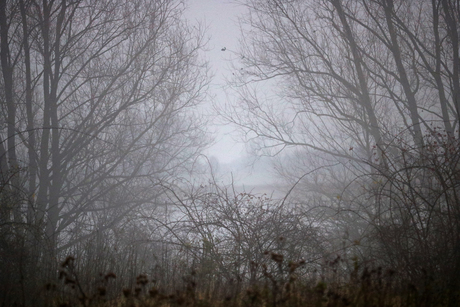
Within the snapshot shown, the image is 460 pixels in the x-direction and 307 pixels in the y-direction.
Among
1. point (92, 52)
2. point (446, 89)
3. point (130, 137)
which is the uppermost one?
point (92, 52)

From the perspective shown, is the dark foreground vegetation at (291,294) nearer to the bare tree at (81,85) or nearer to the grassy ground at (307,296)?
the grassy ground at (307,296)

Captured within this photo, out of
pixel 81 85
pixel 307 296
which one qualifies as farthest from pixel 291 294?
pixel 81 85

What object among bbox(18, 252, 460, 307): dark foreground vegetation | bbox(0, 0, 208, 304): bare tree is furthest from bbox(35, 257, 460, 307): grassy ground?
bbox(0, 0, 208, 304): bare tree

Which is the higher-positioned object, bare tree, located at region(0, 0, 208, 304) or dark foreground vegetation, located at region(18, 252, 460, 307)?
bare tree, located at region(0, 0, 208, 304)

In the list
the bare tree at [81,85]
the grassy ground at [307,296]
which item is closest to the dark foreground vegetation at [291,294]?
the grassy ground at [307,296]

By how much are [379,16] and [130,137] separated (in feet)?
22.6

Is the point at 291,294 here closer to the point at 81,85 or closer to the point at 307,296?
the point at 307,296

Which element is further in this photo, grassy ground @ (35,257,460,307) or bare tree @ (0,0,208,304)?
bare tree @ (0,0,208,304)

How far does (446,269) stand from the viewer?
2885 millimetres

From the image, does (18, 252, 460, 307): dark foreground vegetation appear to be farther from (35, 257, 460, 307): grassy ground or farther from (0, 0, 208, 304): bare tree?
(0, 0, 208, 304): bare tree

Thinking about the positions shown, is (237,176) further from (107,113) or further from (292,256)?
(292,256)

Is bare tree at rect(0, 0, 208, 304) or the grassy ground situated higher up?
bare tree at rect(0, 0, 208, 304)

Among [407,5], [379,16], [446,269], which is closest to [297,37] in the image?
[379,16]

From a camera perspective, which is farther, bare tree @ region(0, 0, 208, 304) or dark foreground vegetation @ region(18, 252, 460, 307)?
bare tree @ region(0, 0, 208, 304)
